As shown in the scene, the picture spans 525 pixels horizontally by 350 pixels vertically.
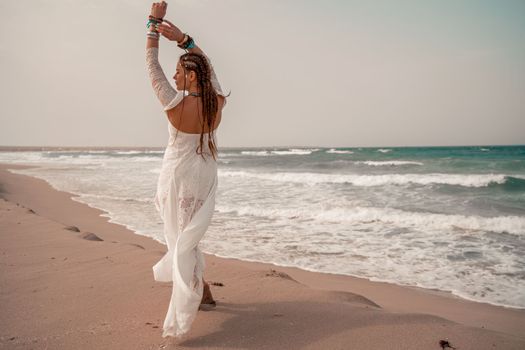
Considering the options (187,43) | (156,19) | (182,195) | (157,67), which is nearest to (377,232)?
(182,195)

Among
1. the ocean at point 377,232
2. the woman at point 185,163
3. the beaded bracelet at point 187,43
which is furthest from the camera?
the ocean at point 377,232

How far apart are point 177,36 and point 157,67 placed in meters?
0.29

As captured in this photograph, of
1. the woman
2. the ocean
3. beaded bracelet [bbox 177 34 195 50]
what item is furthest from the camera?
the ocean

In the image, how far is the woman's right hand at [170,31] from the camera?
8.47 feet

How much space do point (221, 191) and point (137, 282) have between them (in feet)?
36.6

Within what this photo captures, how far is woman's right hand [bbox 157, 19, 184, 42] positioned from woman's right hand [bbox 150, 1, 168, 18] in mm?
59

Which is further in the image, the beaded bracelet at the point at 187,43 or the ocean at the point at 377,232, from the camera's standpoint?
the ocean at the point at 377,232

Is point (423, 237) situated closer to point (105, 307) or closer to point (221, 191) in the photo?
point (105, 307)

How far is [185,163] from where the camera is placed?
2.68 m

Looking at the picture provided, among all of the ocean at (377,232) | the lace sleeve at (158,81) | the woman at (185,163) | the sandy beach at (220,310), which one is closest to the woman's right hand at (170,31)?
the woman at (185,163)

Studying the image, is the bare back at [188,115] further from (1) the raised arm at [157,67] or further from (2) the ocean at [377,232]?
(2) the ocean at [377,232]

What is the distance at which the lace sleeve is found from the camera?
253cm

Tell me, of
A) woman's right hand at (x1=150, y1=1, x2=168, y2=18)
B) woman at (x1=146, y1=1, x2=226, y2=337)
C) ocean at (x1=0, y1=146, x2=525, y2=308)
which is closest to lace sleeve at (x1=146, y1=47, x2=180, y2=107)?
woman at (x1=146, y1=1, x2=226, y2=337)

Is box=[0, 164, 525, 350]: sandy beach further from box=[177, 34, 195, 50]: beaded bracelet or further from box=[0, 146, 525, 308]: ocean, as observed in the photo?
box=[177, 34, 195, 50]: beaded bracelet
